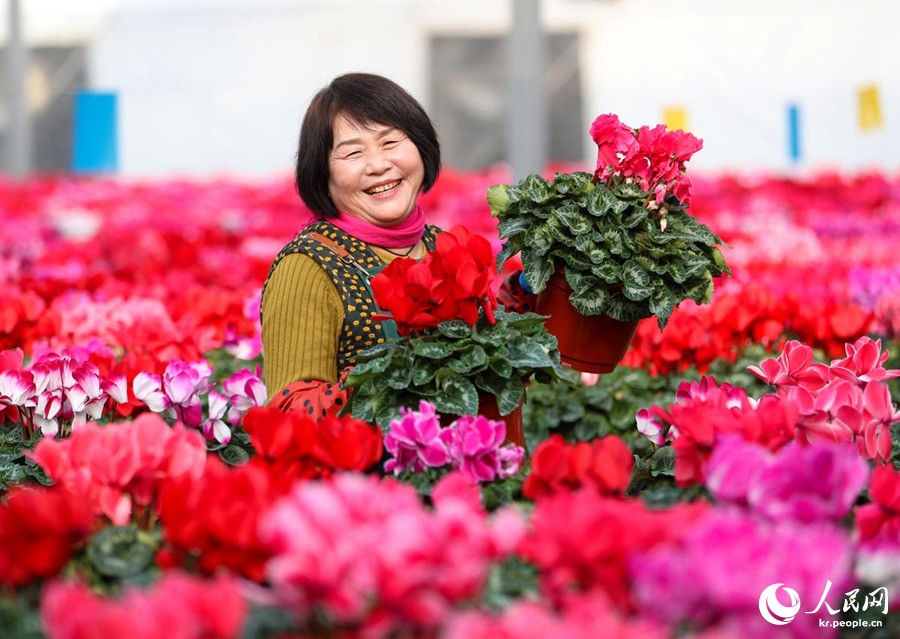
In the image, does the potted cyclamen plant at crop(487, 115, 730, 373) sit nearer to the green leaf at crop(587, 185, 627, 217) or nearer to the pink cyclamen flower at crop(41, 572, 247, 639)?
the green leaf at crop(587, 185, 627, 217)

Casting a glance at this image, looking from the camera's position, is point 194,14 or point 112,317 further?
point 194,14

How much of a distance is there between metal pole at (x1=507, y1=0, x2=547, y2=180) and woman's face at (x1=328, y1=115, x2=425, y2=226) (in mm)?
3506

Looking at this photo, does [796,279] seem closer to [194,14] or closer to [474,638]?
[474,638]

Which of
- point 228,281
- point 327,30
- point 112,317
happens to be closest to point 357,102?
point 112,317

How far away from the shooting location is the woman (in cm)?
270

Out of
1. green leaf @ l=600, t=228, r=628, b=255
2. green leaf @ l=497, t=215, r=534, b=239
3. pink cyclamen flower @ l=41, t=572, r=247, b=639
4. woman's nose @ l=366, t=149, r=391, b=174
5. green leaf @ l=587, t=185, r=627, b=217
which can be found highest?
woman's nose @ l=366, t=149, r=391, b=174

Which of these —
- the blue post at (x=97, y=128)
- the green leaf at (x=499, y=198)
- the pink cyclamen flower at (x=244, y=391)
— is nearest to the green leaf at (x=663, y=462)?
the green leaf at (x=499, y=198)

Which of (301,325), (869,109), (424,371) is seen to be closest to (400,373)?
(424,371)

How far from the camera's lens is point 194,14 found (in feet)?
58.9

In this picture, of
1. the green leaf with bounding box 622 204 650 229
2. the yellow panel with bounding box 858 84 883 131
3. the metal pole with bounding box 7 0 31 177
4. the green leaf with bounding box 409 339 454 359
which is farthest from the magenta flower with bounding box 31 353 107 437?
the metal pole with bounding box 7 0 31 177

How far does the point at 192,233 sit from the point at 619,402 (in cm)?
420

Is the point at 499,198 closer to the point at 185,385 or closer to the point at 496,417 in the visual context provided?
the point at 496,417

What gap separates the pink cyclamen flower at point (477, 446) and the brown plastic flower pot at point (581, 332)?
2.15ft

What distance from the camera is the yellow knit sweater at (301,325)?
2674mm
